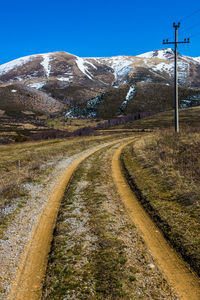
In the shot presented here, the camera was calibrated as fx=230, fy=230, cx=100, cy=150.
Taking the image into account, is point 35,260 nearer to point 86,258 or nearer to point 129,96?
point 86,258

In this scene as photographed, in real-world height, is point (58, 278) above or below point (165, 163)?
below

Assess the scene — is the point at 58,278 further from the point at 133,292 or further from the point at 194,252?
the point at 194,252

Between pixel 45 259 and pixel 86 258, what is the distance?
1136 mm

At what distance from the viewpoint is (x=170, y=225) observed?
296 inches

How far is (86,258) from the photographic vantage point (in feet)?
20.0

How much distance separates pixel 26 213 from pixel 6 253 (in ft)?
9.56

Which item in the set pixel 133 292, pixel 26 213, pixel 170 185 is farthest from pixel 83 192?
pixel 133 292

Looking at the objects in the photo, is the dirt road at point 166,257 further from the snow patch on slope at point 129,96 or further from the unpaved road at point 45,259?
the snow patch on slope at point 129,96

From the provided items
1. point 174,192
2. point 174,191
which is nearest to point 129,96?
point 174,191

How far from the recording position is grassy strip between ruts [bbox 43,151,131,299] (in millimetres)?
4973

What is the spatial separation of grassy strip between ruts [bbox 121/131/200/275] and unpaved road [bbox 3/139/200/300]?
12.4 inches

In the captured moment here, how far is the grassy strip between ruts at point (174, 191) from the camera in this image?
6677 millimetres

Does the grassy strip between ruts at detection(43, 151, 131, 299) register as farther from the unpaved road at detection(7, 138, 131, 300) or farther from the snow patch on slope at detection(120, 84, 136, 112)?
the snow patch on slope at detection(120, 84, 136, 112)

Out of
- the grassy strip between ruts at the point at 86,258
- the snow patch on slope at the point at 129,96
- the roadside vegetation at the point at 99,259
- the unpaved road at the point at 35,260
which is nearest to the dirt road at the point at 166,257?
the roadside vegetation at the point at 99,259
